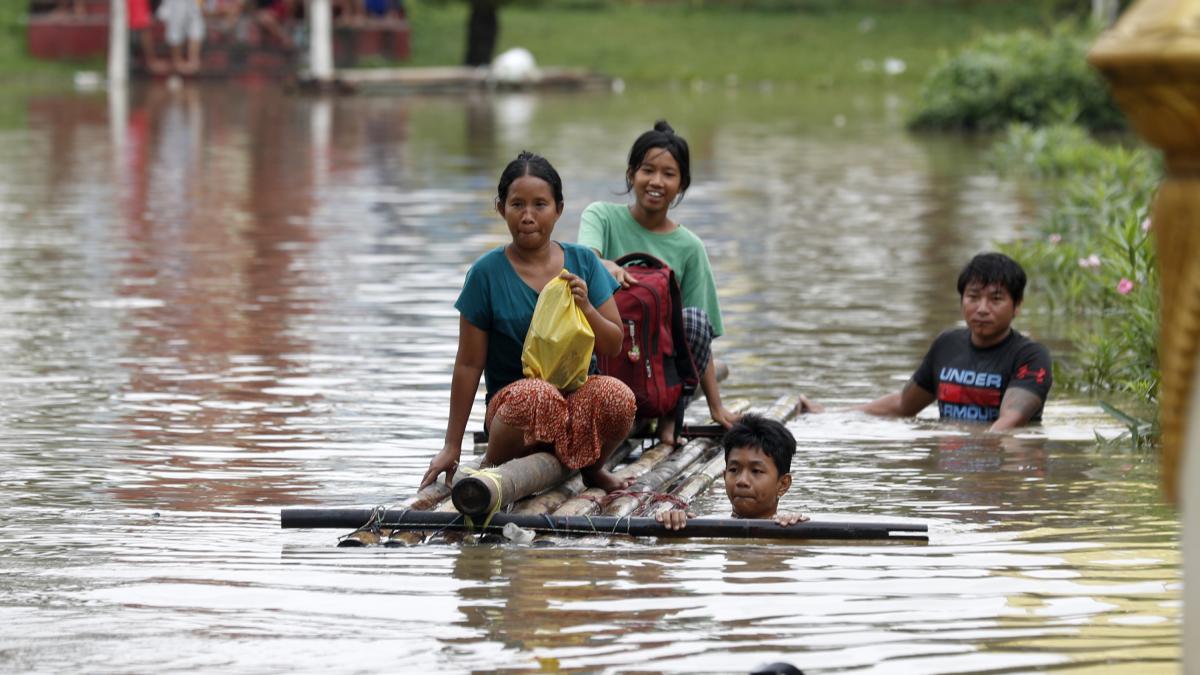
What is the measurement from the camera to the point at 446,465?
6.46m

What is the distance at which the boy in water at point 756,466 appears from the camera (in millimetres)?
6223

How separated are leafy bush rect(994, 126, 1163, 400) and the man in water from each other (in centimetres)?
45

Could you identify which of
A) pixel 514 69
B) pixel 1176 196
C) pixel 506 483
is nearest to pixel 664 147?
pixel 506 483

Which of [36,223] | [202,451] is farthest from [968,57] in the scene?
[202,451]

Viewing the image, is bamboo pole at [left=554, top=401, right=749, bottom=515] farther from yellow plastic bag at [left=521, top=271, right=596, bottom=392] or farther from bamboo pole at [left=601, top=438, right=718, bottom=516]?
yellow plastic bag at [left=521, top=271, right=596, bottom=392]

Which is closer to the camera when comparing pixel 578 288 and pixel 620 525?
pixel 620 525

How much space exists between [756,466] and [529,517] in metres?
0.75

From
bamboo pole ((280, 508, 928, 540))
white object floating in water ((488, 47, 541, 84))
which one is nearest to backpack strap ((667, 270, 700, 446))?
bamboo pole ((280, 508, 928, 540))

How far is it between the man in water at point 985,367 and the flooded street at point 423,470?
142mm

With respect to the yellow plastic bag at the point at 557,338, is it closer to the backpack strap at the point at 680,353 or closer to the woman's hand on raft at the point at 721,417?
the backpack strap at the point at 680,353

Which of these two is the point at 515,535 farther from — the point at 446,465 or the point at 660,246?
the point at 660,246

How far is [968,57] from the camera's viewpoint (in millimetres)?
26906

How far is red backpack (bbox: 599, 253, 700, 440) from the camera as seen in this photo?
284 inches

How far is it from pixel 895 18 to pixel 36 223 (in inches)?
1155
